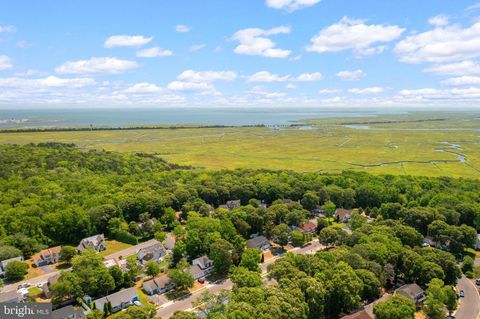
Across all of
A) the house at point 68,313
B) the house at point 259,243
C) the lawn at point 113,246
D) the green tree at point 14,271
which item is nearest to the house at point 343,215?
the house at point 259,243

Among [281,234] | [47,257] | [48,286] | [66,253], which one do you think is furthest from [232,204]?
[48,286]

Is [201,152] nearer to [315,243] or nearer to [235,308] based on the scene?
[315,243]

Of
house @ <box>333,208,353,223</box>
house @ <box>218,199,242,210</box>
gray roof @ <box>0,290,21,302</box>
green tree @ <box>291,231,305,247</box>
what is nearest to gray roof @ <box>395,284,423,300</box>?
green tree @ <box>291,231,305,247</box>

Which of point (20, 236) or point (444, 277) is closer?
point (444, 277)

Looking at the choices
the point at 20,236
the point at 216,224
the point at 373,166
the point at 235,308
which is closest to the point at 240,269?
the point at 235,308

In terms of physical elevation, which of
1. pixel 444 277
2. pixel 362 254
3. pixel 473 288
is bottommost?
pixel 473 288

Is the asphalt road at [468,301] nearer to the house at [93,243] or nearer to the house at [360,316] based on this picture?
the house at [360,316]
